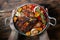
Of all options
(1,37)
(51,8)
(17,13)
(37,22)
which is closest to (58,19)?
(51,8)

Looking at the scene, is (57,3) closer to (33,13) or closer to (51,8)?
(51,8)

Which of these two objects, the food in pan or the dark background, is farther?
the dark background

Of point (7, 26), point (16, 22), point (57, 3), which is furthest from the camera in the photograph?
point (57, 3)

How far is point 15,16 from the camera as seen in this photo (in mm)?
1001

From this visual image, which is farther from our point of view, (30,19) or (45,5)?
(45,5)

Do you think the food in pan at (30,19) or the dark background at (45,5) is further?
the dark background at (45,5)

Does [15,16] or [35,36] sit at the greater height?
[15,16]

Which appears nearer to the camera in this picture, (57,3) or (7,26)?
(7,26)

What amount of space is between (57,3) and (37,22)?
29cm

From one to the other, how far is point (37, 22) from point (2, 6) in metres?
0.32

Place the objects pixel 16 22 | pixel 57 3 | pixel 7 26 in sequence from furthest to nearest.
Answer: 1. pixel 57 3
2. pixel 7 26
3. pixel 16 22

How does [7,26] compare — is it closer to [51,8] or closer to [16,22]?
[16,22]

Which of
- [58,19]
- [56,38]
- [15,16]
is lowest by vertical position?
[56,38]

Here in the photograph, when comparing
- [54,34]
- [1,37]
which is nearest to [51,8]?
[54,34]
